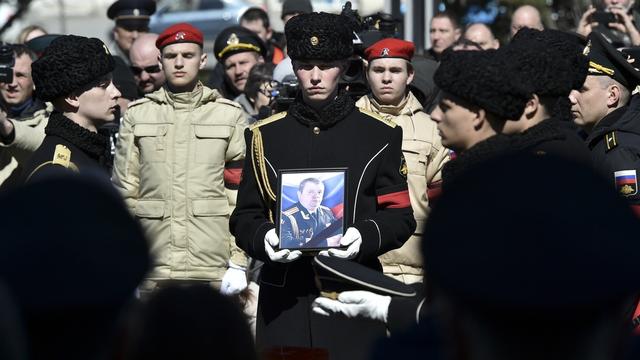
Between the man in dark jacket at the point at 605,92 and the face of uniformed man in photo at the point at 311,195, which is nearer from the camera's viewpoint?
the face of uniformed man in photo at the point at 311,195

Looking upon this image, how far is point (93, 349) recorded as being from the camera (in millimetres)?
1929

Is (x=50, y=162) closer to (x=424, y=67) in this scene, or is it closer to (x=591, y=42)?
(x=591, y=42)

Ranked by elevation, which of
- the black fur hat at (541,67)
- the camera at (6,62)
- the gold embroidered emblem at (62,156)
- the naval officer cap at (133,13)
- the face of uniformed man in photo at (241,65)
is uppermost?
the naval officer cap at (133,13)

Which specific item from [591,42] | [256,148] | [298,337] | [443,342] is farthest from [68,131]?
[443,342]

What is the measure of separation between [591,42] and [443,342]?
14.9ft

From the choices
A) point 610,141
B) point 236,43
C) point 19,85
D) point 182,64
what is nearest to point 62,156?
point 182,64

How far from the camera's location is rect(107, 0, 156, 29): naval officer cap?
31.6 ft

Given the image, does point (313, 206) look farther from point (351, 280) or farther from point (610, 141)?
point (610, 141)

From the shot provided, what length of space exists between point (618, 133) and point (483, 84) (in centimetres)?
202

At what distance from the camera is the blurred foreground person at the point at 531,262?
183cm

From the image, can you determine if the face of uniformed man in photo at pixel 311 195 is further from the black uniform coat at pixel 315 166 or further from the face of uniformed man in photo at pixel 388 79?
the face of uniformed man in photo at pixel 388 79

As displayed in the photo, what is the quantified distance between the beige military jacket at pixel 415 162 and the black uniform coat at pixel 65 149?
4.97ft

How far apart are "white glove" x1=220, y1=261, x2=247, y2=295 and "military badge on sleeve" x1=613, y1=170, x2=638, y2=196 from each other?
6.11 ft

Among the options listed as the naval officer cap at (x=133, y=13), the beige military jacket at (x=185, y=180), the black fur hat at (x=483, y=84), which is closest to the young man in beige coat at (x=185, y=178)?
the beige military jacket at (x=185, y=180)
